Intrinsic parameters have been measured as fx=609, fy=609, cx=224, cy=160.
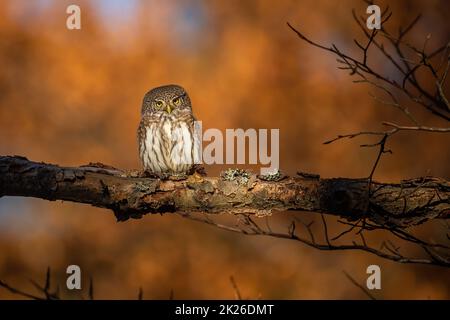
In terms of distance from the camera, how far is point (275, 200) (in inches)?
161

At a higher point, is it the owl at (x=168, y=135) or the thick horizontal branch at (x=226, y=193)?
the owl at (x=168, y=135)

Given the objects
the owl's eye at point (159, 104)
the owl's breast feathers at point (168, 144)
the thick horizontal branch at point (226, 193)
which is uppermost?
the owl's eye at point (159, 104)

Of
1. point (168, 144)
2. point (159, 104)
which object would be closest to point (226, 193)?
point (168, 144)

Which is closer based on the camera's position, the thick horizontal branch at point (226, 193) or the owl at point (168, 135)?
the thick horizontal branch at point (226, 193)

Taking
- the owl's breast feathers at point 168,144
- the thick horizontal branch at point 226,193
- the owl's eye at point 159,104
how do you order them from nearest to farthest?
1. the thick horizontal branch at point 226,193
2. the owl's breast feathers at point 168,144
3. the owl's eye at point 159,104

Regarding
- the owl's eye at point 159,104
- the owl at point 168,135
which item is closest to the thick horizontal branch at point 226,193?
the owl at point 168,135

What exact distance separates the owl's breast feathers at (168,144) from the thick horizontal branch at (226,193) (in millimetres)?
967

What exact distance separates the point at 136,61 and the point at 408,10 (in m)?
4.82

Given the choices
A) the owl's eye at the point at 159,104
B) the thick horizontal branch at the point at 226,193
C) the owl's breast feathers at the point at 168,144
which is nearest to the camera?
the thick horizontal branch at the point at 226,193

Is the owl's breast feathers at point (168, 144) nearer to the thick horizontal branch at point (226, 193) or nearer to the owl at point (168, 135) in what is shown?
the owl at point (168, 135)

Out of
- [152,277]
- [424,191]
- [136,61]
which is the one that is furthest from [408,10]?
[424,191]

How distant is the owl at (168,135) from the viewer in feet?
17.1

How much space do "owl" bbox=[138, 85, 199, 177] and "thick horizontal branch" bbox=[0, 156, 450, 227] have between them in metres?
0.93

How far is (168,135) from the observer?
5289 millimetres
